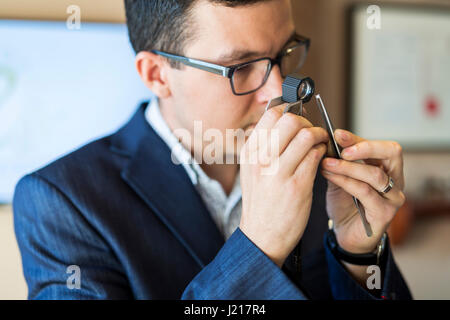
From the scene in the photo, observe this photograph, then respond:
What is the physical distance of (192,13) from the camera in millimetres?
852

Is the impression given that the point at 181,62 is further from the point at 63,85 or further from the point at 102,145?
the point at 63,85

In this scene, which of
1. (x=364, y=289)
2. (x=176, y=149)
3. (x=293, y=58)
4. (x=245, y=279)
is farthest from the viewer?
(x=293, y=58)

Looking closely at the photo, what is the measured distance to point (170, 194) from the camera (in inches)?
35.4

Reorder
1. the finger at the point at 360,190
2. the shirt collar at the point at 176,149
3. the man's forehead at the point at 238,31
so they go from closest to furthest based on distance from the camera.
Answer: the finger at the point at 360,190
the man's forehead at the point at 238,31
the shirt collar at the point at 176,149

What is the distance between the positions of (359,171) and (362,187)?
0.14 feet

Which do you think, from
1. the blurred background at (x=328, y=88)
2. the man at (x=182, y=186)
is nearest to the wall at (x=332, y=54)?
the blurred background at (x=328, y=88)

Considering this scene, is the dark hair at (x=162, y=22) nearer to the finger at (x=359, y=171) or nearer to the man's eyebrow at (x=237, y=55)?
the man's eyebrow at (x=237, y=55)

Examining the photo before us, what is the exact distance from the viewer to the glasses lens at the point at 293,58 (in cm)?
89

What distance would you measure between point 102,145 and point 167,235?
298mm

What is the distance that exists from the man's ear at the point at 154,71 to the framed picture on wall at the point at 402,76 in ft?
4.59

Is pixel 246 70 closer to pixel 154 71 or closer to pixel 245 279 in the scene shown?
pixel 154 71

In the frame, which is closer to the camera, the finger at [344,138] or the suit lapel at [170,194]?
the finger at [344,138]

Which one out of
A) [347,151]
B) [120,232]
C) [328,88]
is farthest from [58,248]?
[328,88]

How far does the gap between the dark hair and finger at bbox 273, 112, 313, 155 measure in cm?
32
